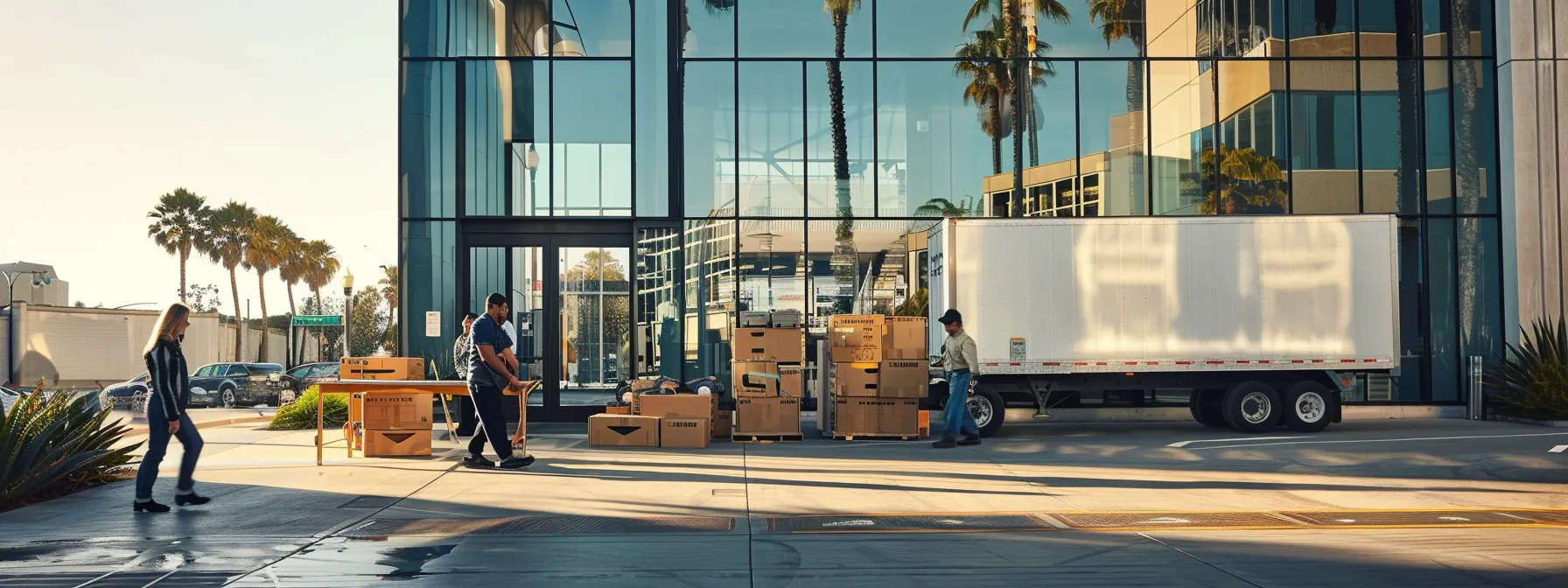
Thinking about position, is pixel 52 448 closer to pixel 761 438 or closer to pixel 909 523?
pixel 909 523

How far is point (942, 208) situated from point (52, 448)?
44.8ft

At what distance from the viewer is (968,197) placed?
20234 millimetres

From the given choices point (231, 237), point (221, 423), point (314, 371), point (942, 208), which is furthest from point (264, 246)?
point (942, 208)

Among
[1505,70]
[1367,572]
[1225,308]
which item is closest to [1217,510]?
[1367,572]

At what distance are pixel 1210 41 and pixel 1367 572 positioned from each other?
51.7 feet

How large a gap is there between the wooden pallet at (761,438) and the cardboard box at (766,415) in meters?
0.04

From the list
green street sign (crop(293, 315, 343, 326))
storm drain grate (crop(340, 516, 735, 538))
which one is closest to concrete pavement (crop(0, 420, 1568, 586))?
storm drain grate (crop(340, 516, 735, 538))

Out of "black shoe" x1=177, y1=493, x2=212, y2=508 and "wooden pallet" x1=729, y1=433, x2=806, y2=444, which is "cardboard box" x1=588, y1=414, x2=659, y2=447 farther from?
"black shoe" x1=177, y1=493, x2=212, y2=508

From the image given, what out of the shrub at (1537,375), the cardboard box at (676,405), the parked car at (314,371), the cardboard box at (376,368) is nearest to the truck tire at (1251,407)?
the shrub at (1537,375)

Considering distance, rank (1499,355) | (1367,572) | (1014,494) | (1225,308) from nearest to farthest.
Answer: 1. (1367,572)
2. (1014,494)
3. (1225,308)
4. (1499,355)

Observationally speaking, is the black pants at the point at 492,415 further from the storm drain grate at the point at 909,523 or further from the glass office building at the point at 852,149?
the glass office building at the point at 852,149

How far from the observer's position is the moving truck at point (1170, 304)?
1667 centimetres

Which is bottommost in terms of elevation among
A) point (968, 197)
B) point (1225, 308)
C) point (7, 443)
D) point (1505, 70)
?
point (7, 443)

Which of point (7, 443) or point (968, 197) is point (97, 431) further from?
point (968, 197)
